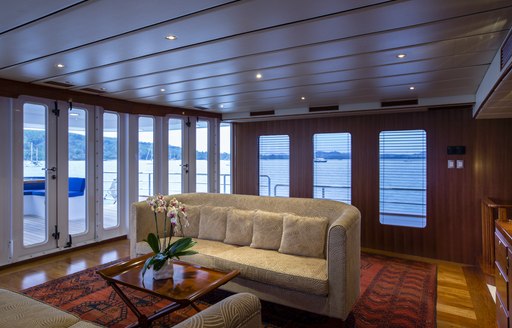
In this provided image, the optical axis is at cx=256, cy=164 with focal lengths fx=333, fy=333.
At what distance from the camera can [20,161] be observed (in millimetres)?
4328

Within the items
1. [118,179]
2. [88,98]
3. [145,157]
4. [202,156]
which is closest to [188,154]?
[202,156]

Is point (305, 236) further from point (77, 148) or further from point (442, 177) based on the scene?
point (77, 148)

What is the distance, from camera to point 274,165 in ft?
22.1

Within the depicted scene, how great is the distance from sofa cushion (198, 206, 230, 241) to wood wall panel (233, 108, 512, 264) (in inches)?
110

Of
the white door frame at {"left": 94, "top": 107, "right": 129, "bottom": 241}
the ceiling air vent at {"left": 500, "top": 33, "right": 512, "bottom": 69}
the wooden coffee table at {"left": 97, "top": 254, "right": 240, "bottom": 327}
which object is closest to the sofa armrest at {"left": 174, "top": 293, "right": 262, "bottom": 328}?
the wooden coffee table at {"left": 97, "top": 254, "right": 240, "bottom": 327}

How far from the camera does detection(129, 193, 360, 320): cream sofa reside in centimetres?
263

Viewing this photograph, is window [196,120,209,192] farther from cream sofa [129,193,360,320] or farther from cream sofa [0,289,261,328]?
cream sofa [0,289,261,328]

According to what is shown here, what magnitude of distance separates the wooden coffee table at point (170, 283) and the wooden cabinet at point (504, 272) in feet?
6.21

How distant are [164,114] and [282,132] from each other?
Answer: 2275mm

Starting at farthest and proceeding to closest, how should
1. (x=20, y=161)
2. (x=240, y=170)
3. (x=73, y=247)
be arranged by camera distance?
(x=240, y=170) < (x=73, y=247) < (x=20, y=161)

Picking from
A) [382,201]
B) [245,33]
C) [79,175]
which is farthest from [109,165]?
[382,201]

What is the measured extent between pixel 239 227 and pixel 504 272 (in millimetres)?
2360

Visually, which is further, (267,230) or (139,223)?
(139,223)

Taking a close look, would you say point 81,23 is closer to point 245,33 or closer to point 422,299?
point 245,33
